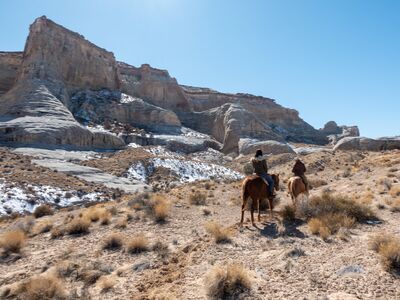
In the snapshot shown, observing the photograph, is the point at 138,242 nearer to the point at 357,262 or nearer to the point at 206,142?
the point at 357,262

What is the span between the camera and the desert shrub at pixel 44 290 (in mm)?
7410

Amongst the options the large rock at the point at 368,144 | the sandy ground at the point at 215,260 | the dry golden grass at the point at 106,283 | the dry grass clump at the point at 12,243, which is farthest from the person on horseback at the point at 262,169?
the large rock at the point at 368,144

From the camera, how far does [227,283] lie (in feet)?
22.7

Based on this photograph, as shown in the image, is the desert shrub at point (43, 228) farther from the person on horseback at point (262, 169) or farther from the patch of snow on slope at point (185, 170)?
the patch of snow on slope at point (185, 170)

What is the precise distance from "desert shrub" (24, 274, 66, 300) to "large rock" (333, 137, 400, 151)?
55.9 metres

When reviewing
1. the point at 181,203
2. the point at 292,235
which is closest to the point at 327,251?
the point at 292,235

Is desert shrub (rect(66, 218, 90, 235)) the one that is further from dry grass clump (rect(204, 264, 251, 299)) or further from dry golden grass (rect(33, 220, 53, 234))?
dry grass clump (rect(204, 264, 251, 299))

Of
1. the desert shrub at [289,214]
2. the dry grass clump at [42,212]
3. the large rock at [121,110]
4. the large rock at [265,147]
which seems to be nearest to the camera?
the desert shrub at [289,214]

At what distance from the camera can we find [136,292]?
763 cm

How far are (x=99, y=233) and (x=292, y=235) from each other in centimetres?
636

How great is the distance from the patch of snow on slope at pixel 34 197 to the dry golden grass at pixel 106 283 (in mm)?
14114

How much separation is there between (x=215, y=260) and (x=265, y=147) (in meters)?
49.6

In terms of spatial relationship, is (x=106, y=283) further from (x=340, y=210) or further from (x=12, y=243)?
(x=340, y=210)

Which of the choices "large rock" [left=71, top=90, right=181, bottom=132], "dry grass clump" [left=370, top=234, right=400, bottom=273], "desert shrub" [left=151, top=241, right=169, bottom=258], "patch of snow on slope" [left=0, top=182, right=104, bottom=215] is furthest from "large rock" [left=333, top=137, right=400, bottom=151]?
"dry grass clump" [left=370, top=234, right=400, bottom=273]
